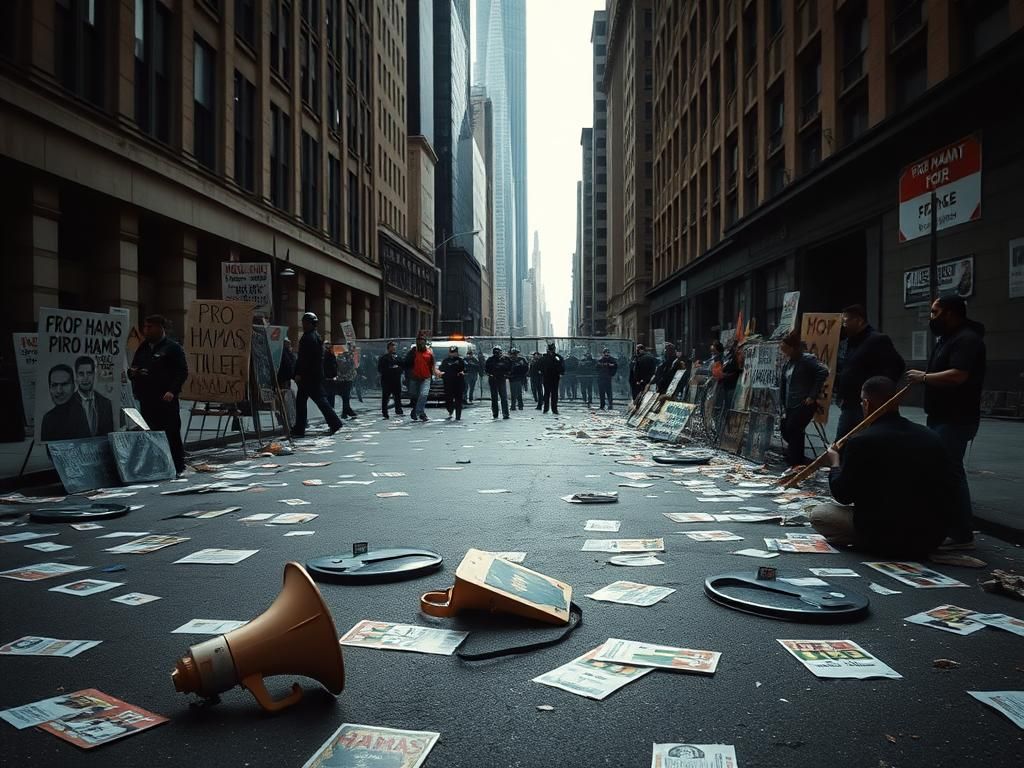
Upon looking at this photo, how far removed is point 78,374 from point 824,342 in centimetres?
1021

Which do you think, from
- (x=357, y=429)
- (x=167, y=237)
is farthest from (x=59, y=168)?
(x=357, y=429)

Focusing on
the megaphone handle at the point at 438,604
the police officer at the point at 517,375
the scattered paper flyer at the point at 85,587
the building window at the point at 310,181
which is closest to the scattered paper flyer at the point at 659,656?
the megaphone handle at the point at 438,604

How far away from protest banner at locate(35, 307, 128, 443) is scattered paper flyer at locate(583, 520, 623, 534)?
6.53 metres

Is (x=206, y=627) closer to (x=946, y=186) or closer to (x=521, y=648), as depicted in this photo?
(x=521, y=648)

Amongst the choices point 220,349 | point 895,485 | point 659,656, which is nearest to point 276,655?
point 659,656

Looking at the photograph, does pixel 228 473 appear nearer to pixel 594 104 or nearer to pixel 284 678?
pixel 284 678

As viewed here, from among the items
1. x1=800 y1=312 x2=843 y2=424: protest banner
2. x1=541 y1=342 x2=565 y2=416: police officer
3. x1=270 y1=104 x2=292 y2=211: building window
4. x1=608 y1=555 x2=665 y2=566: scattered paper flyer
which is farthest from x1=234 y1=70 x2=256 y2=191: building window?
x1=608 y1=555 x2=665 y2=566: scattered paper flyer

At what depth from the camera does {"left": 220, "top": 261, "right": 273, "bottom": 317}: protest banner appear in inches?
666

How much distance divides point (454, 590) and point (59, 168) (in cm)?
1839

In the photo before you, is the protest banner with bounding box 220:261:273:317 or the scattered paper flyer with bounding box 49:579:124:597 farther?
the protest banner with bounding box 220:261:273:317

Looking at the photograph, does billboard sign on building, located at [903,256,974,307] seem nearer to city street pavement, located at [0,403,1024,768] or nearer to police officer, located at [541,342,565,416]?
police officer, located at [541,342,565,416]

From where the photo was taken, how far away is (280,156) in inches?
1359

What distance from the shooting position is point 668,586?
202 inches

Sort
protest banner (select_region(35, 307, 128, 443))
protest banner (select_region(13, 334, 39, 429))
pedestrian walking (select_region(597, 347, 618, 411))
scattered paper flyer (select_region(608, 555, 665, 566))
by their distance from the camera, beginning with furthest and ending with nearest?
pedestrian walking (select_region(597, 347, 618, 411))
protest banner (select_region(13, 334, 39, 429))
protest banner (select_region(35, 307, 128, 443))
scattered paper flyer (select_region(608, 555, 665, 566))
